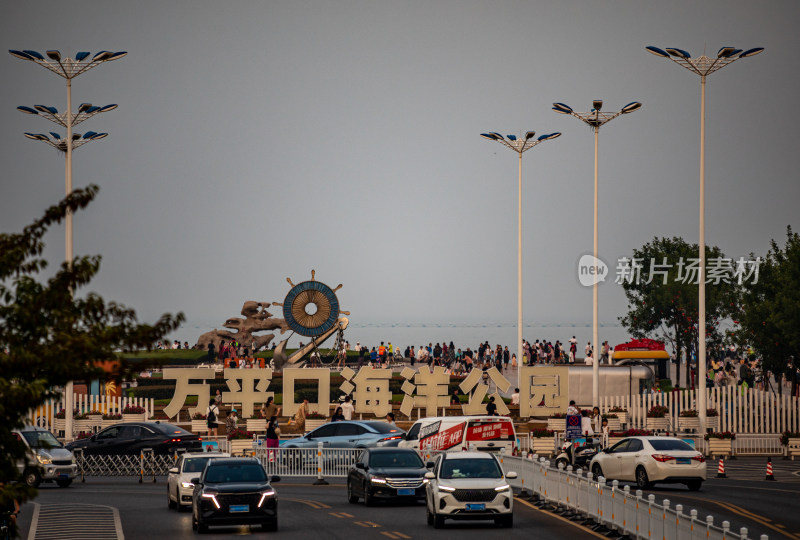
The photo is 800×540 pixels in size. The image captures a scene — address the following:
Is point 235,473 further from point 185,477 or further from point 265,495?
point 185,477

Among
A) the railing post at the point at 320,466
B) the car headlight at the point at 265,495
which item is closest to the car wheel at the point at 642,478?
the railing post at the point at 320,466

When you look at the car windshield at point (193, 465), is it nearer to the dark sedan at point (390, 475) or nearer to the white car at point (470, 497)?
the dark sedan at point (390, 475)

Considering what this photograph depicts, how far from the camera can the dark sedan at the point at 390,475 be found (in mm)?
27594

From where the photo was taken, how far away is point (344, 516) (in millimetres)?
25734

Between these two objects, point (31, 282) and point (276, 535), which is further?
point (276, 535)

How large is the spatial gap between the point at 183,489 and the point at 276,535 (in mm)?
5079

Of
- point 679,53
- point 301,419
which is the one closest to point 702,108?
point 679,53

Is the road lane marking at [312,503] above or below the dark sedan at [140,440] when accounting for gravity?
below

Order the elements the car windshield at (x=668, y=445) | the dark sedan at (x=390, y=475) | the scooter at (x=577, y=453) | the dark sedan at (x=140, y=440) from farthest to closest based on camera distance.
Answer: the dark sedan at (x=140, y=440) < the scooter at (x=577, y=453) < the car windshield at (x=668, y=445) < the dark sedan at (x=390, y=475)

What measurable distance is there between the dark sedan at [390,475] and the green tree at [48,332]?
14195 millimetres

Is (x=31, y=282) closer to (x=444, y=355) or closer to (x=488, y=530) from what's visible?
(x=488, y=530)

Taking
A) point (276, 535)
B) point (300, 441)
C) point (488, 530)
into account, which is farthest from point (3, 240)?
point (300, 441)

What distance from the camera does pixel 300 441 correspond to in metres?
38.8

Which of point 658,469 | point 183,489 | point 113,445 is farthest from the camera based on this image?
point 113,445
